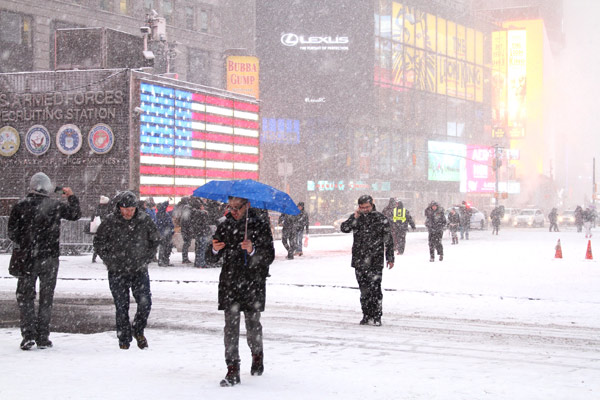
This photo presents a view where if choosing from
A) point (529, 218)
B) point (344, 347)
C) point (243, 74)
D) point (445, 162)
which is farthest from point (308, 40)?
point (344, 347)

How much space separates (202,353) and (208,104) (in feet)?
69.6

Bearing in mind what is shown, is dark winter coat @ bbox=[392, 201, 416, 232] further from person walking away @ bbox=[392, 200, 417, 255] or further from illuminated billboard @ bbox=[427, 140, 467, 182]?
illuminated billboard @ bbox=[427, 140, 467, 182]

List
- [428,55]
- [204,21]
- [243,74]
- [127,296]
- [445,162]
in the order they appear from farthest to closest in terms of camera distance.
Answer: [445,162], [428,55], [243,74], [204,21], [127,296]

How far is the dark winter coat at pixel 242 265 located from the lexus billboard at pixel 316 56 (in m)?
Result: 67.0

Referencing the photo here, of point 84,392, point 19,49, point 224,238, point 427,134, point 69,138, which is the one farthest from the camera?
point 427,134

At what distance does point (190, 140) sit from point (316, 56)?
4738 centimetres

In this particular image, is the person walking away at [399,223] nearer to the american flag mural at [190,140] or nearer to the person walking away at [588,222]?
the american flag mural at [190,140]

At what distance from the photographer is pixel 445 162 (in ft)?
296

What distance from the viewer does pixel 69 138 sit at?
26094mm

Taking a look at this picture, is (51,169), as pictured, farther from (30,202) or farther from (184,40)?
(184,40)

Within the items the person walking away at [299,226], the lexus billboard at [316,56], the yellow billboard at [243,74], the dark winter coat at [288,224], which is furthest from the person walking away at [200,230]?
the lexus billboard at [316,56]

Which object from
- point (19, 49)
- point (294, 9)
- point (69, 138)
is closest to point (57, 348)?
point (69, 138)

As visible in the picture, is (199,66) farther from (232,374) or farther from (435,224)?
(232,374)

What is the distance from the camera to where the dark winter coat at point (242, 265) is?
279 inches
